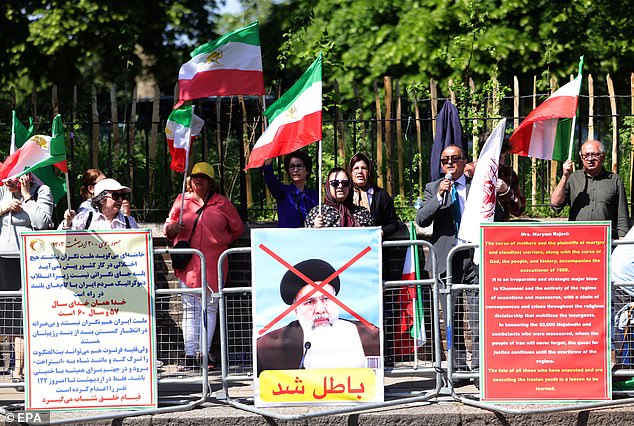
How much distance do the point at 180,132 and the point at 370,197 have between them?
66.9 inches

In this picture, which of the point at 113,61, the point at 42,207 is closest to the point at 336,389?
the point at 42,207

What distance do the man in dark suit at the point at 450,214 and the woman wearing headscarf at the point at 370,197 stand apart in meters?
0.36

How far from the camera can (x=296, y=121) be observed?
7.95 meters

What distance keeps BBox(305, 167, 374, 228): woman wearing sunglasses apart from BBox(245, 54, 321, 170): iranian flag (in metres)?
0.51

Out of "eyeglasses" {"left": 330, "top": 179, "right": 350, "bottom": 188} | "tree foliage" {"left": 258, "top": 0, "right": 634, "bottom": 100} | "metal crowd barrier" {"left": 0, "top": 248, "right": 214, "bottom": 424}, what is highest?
"tree foliage" {"left": 258, "top": 0, "right": 634, "bottom": 100}

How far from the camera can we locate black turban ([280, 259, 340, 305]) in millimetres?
7465

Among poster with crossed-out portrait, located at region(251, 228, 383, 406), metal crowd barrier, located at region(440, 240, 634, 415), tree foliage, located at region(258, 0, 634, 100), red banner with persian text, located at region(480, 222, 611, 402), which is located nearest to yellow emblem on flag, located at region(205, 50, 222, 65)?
poster with crossed-out portrait, located at region(251, 228, 383, 406)

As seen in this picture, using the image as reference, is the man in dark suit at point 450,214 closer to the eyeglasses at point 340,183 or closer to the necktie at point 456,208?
the necktie at point 456,208

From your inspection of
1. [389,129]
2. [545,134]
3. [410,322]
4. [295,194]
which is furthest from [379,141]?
[410,322]

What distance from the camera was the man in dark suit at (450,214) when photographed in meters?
8.21

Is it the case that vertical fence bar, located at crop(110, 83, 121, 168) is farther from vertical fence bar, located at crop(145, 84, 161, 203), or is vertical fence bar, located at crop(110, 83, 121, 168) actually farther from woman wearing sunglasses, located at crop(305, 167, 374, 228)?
woman wearing sunglasses, located at crop(305, 167, 374, 228)

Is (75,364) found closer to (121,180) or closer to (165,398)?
(165,398)

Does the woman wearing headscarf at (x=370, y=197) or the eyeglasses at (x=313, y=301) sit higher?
the woman wearing headscarf at (x=370, y=197)

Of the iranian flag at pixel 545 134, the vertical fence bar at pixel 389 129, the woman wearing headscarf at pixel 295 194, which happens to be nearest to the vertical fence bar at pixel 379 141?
the vertical fence bar at pixel 389 129
